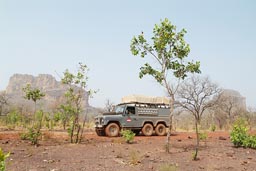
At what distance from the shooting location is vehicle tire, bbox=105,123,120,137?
17728 millimetres

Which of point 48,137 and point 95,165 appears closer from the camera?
point 95,165

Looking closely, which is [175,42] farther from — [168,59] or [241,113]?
[241,113]

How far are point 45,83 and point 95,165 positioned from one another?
13649cm

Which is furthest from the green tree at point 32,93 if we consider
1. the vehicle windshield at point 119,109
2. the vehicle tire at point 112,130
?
the vehicle windshield at point 119,109

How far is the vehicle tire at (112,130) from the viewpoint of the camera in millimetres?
17728

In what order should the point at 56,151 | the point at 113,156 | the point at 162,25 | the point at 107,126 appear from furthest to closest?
1. the point at 107,126
2. the point at 162,25
3. the point at 56,151
4. the point at 113,156

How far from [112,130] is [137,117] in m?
2.12

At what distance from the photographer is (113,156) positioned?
375 inches

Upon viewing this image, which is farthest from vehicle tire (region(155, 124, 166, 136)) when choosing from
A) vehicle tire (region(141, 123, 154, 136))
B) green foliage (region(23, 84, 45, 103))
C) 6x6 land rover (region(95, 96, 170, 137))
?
green foliage (region(23, 84, 45, 103))

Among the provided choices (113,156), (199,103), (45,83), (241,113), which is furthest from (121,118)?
(45,83)

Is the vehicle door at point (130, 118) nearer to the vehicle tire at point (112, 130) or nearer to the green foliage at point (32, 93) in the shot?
the vehicle tire at point (112, 130)

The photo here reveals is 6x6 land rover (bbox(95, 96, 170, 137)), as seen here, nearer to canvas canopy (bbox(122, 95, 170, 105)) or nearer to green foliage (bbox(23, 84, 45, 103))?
canvas canopy (bbox(122, 95, 170, 105))

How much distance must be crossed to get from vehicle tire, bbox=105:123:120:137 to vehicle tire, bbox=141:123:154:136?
87.2 inches

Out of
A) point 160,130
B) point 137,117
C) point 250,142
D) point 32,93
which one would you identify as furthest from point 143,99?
point 250,142
